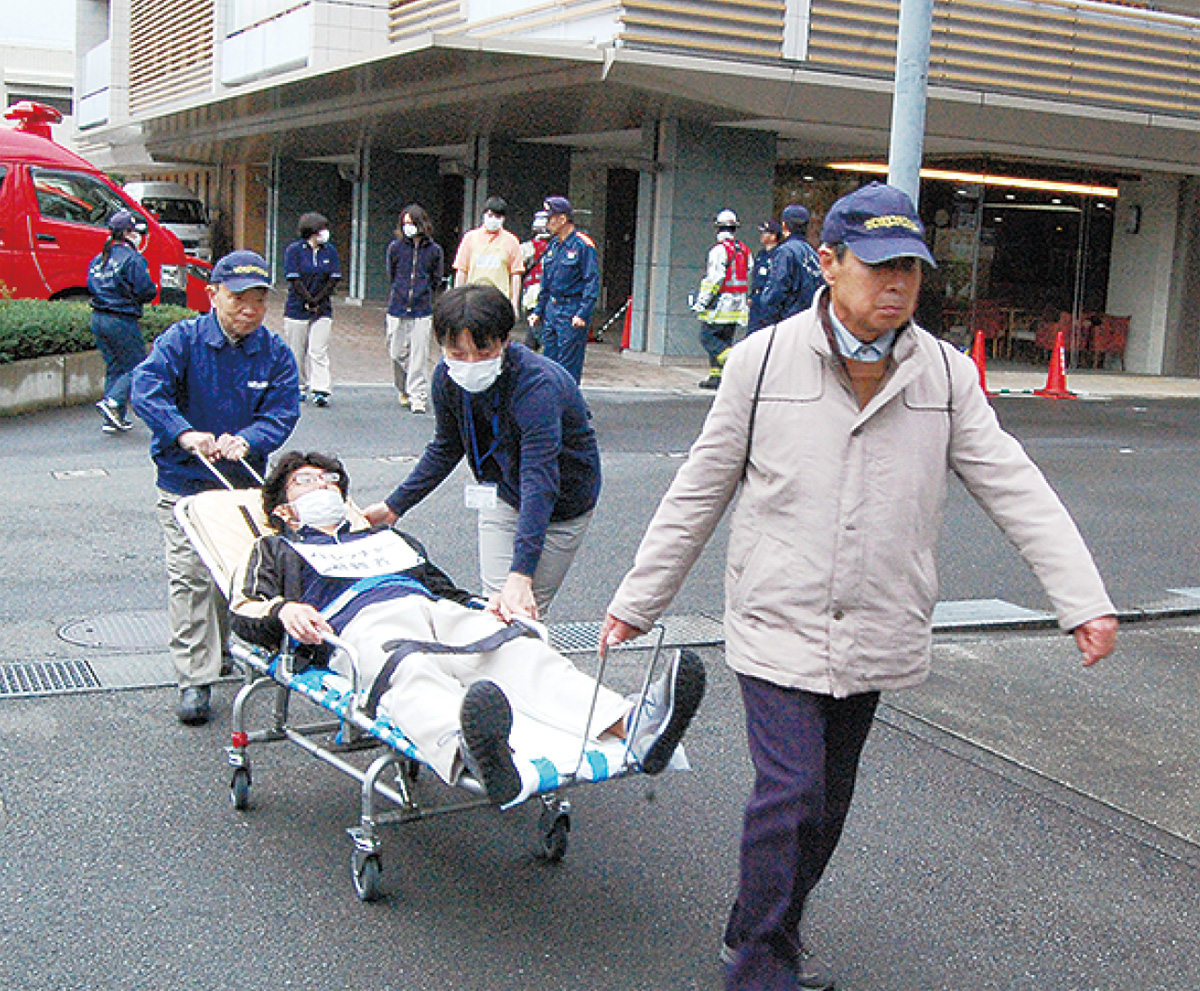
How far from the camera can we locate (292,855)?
4598 mm

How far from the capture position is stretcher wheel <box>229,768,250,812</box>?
4.89 metres

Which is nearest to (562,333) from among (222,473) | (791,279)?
(791,279)

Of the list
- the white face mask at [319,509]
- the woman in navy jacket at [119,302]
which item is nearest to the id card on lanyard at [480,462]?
the white face mask at [319,509]

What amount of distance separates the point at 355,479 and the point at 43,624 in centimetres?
389

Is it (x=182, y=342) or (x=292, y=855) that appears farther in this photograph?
(x=182, y=342)

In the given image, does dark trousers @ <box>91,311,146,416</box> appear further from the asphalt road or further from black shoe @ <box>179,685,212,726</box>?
black shoe @ <box>179,685,212,726</box>

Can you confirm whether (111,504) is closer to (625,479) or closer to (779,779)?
(625,479)

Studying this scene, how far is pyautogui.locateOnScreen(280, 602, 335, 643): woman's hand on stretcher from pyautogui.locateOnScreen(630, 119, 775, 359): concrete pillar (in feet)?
51.4

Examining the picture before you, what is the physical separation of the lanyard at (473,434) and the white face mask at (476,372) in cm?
10

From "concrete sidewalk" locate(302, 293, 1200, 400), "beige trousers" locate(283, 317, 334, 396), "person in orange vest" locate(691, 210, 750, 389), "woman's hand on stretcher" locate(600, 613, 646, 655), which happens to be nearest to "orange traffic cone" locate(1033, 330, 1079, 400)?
"concrete sidewalk" locate(302, 293, 1200, 400)

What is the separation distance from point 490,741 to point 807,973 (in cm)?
102

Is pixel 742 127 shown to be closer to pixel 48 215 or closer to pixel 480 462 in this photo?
pixel 48 215

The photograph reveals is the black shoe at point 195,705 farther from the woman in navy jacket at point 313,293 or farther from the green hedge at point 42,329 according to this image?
the woman in navy jacket at point 313,293

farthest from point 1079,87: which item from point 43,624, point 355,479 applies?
point 43,624
